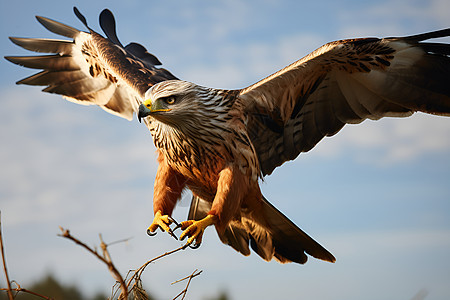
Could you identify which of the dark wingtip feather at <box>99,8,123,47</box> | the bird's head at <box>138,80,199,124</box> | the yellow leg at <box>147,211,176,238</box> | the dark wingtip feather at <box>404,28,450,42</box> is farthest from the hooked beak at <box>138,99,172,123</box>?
the dark wingtip feather at <box>99,8,123,47</box>

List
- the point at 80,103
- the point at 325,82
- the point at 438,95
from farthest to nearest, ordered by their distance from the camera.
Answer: the point at 80,103
the point at 325,82
the point at 438,95

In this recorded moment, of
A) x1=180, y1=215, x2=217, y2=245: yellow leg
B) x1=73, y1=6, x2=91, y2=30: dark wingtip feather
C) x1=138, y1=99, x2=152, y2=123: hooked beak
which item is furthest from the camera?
x1=73, y1=6, x2=91, y2=30: dark wingtip feather

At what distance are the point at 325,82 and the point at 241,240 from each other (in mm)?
1923

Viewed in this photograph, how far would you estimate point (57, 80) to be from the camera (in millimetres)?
6297

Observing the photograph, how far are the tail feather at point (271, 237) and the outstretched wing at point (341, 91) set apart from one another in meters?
0.54

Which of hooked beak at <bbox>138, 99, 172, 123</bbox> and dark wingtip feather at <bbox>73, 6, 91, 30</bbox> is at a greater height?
dark wingtip feather at <bbox>73, 6, 91, 30</bbox>

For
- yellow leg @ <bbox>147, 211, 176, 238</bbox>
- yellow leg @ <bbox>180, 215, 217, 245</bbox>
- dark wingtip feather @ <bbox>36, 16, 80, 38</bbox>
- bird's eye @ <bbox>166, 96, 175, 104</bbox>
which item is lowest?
yellow leg @ <bbox>180, 215, 217, 245</bbox>

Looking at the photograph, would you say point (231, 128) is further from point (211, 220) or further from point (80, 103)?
point (80, 103)

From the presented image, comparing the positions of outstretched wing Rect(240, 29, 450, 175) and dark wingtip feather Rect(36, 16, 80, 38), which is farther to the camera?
dark wingtip feather Rect(36, 16, 80, 38)

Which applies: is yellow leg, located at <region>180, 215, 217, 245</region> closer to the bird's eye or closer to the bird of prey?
the bird of prey

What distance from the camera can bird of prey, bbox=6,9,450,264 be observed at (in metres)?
4.40

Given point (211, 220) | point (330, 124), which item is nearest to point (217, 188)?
point (211, 220)

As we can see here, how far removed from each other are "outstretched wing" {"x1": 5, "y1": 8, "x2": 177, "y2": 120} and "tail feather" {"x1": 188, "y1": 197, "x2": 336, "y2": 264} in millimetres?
1660

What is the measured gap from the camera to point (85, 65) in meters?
6.21
